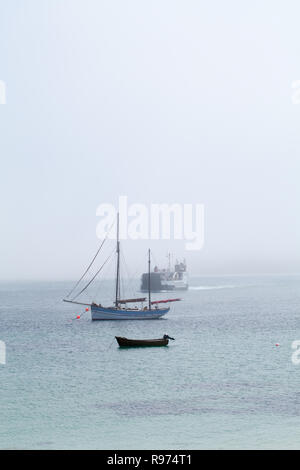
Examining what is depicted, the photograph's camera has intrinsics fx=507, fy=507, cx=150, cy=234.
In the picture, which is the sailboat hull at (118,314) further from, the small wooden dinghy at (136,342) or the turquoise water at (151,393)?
the small wooden dinghy at (136,342)

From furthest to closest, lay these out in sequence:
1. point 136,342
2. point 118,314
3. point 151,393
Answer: point 118,314, point 136,342, point 151,393

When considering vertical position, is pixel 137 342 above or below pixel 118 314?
above

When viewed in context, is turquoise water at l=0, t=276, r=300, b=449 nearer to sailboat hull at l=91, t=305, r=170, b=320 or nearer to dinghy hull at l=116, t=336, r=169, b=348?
dinghy hull at l=116, t=336, r=169, b=348

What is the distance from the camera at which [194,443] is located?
30422 millimetres

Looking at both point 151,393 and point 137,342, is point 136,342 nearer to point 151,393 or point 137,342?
point 137,342

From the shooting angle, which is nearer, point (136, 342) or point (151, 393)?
point (151, 393)

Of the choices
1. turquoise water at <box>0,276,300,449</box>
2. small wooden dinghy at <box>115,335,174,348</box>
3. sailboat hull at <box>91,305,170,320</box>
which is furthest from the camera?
sailboat hull at <box>91,305,170,320</box>

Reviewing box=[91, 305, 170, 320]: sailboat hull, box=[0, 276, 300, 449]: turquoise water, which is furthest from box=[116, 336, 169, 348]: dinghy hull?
box=[91, 305, 170, 320]: sailboat hull

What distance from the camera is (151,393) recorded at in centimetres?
4144

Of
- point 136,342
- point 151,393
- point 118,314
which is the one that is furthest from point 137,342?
point 118,314

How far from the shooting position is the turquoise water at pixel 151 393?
103 feet

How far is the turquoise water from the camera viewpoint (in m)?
31.5
